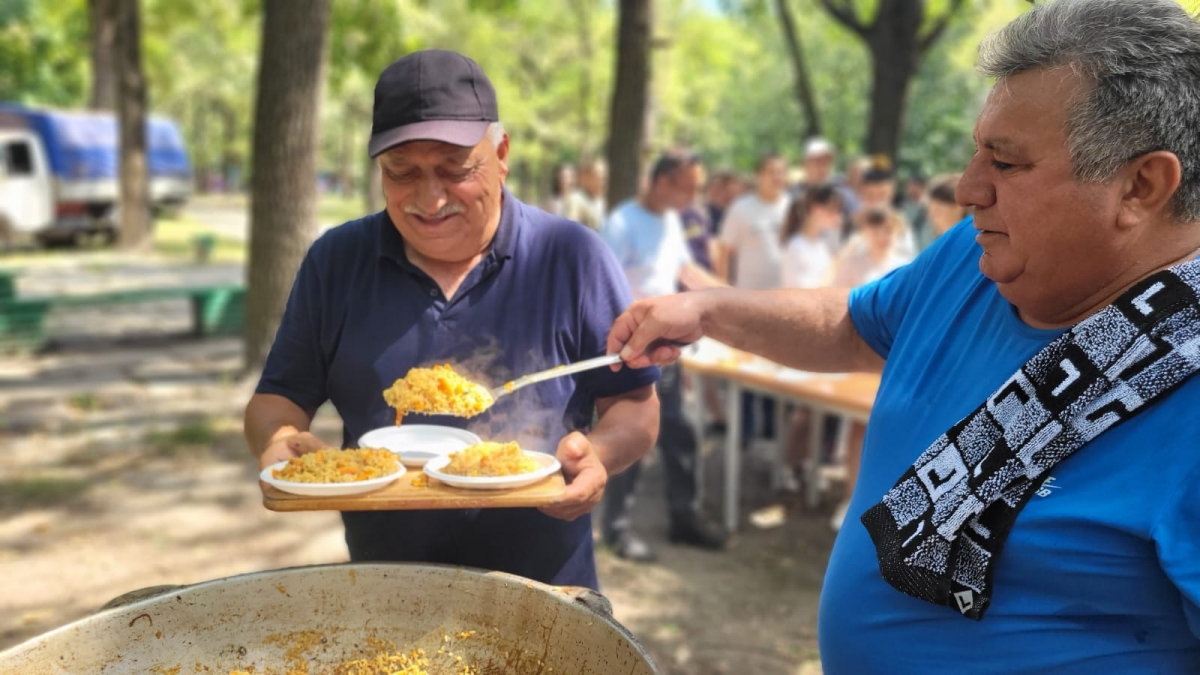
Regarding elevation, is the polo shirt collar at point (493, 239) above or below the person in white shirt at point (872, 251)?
above

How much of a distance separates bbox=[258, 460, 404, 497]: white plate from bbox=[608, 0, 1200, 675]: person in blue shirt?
97 centimetres

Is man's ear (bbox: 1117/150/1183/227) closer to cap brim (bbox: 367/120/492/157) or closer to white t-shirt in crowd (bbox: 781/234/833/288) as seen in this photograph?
cap brim (bbox: 367/120/492/157)

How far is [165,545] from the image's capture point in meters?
5.12

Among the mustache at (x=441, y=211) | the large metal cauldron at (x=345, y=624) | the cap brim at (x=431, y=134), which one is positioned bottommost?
the large metal cauldron at (x=345, y=624)

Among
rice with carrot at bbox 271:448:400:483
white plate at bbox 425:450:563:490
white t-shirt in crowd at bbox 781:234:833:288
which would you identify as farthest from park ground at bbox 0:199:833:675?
white plate at bbox 425:450:563:490

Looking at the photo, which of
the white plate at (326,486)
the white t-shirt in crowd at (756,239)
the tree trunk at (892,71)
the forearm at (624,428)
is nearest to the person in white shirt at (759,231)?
the white t-shirt in crowd at (756,239)

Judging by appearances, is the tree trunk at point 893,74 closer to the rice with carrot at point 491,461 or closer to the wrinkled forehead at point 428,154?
the wrinkled forehead at point 428,154

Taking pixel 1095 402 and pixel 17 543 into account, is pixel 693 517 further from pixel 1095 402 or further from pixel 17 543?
pixel 1095 402

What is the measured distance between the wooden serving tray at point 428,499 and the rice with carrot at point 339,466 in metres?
0.04

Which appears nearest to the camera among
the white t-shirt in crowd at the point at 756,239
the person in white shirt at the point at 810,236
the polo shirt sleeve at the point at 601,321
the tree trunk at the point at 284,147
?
the polo shirt sleeve at the point at 601,321

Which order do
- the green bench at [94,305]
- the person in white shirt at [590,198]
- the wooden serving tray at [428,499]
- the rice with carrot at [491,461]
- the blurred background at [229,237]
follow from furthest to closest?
1. the person in white shirt at [590,198]
2. the green bench at [94,305]
3. the blurred background at [229,237]
4. the rice with carrot at [491,461]
5. the wooden serving tray at [428,499]

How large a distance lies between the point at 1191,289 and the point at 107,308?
534 inches

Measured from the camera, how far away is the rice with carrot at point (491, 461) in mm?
1979

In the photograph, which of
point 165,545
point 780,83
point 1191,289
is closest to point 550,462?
point 1191,289
